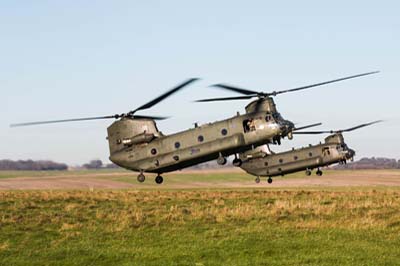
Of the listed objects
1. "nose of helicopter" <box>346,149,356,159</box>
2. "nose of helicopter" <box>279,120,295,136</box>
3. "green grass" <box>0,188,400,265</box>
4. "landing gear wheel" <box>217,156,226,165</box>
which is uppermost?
"nose of helicopter" <box>279,120,295,136</box>

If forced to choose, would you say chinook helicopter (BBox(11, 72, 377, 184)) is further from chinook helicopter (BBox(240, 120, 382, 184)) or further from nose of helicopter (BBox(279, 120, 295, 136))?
chinook helicopter (BBox(240, 120, 382, 184))

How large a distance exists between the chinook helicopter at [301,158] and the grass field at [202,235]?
55.4 ft

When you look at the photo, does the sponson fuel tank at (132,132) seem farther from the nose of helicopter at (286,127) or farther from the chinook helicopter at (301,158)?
the chinook helicopter at (301,158)

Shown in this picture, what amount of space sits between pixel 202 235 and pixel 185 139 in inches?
273

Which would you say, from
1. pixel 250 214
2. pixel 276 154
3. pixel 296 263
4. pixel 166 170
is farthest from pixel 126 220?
pixel 276 154

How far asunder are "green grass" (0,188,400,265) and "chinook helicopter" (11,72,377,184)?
4356 mm

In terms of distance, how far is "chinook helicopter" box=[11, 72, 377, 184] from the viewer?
32031 mm

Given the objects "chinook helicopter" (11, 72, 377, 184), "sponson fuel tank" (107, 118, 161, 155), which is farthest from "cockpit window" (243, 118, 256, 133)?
"sponson fuel tank" (107, 118, 161, 155)

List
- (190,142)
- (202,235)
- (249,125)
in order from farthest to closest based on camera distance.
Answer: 1. (202,235)
2. (249,125)
3. (190,142)

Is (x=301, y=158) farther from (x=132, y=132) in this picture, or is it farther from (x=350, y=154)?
(x=132, y=132)

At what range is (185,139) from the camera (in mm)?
32594

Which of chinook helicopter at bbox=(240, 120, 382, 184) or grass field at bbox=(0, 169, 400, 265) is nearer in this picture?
grass field at bbox=(0, 169, 400, 265)

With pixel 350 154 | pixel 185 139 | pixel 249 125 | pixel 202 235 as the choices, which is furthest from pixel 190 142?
pixel 350 154

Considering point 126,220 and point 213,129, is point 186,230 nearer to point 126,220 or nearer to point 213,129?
point 126,220
